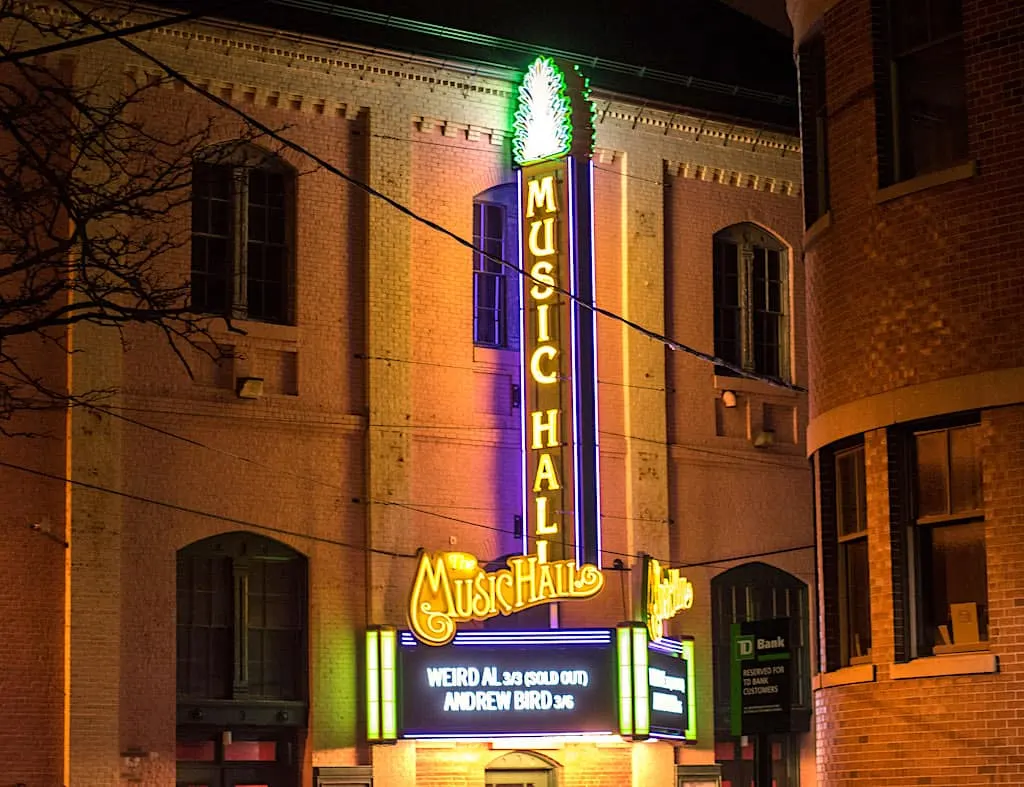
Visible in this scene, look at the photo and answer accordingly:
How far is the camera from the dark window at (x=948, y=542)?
16.0 metres

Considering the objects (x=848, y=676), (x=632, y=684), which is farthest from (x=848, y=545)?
(x=632, y=684)

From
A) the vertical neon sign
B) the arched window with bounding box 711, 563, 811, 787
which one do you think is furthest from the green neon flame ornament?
the arched window with bounding box 711, 563, 811, 787

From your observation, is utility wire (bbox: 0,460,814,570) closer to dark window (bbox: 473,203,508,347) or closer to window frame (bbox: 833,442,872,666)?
dark window (bbox: 473,203,508,347)

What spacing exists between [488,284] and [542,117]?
2.59 meters

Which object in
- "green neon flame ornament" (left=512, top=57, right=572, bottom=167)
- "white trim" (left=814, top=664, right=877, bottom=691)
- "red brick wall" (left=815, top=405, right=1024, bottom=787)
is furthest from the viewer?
"green neon flame ornament" (left=512, top=57, right=572, bottom=167)

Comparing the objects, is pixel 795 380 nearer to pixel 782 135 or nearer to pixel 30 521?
pixel 782 135

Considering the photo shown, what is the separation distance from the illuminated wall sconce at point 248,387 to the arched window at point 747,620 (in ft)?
26.7

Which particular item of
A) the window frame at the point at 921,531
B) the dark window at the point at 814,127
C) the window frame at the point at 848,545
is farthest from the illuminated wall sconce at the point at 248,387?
the window frame at the point at 921,531

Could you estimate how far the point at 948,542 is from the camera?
647 inches

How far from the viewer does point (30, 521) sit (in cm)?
2570

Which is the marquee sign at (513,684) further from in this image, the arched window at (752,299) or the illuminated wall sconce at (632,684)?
the arched window at (752,299)

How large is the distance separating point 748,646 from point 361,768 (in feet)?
40.3

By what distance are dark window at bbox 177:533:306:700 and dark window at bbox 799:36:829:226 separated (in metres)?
11.4

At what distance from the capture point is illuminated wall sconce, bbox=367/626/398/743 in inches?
1081
